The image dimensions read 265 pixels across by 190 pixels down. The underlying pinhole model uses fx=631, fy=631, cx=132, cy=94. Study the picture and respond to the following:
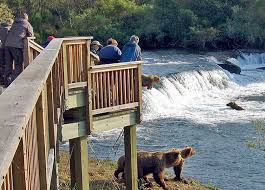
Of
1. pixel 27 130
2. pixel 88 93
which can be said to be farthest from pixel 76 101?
pixel 27 130

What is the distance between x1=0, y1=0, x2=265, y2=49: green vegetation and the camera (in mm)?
41500

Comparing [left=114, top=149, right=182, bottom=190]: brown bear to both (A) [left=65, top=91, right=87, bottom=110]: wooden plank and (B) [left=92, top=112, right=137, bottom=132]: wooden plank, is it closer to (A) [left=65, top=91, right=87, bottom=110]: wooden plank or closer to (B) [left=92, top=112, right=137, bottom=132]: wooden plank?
(B) [left=92, top=112, right=137, bottom=132]: wooden plank

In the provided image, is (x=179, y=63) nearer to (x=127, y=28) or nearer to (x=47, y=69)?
(x=127, y=28)

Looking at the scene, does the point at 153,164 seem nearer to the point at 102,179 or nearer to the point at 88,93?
the point at 102,179

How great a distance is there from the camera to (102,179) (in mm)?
13219

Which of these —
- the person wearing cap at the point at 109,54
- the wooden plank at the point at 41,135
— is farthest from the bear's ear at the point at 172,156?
the wooden plank at the point at 41,135

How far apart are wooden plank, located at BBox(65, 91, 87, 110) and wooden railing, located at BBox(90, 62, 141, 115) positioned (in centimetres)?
25

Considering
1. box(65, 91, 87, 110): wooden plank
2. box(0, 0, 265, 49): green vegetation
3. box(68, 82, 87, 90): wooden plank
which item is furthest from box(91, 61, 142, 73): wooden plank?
box(0, 0, 265, 49): green vegetation

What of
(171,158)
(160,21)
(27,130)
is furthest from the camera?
(160,21)

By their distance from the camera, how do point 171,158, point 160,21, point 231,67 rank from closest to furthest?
point 171,158, point 231,67, point 160,21

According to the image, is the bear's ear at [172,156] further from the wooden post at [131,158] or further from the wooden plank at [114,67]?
the wooden plank at [114,67]

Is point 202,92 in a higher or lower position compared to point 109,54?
lower

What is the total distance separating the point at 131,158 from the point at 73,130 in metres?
2.25

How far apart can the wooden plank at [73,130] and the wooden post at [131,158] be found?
5.91 feet
